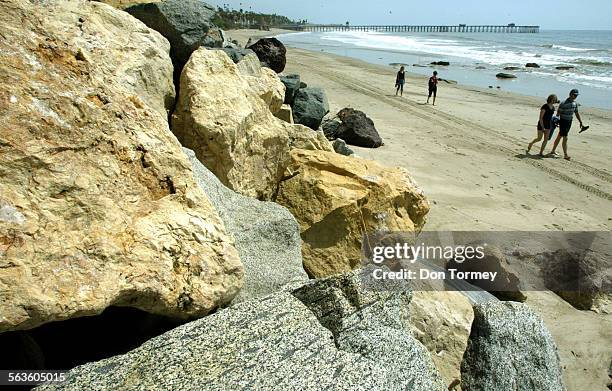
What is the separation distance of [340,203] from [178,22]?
2966 mm

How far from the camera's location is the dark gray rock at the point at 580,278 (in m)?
4.74

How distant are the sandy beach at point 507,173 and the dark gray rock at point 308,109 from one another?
116cm

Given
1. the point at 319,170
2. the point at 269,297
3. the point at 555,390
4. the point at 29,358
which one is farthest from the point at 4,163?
the point at 555,390

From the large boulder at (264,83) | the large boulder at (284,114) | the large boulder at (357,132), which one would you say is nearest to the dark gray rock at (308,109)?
the large boulder at (357,132)

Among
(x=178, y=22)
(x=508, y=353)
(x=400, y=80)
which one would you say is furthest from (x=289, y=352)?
(x=400, y=80)

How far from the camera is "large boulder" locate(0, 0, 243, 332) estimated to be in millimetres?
1824

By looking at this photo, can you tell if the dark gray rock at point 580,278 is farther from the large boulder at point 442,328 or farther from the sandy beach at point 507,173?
the large boulder at point 442,328

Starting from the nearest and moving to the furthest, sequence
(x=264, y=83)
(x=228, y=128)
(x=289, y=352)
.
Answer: (x=289, y=352)
(x=228, y=128)
(x=264, y=83)

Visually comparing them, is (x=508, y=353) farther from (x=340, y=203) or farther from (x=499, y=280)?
(x=340, y=203)

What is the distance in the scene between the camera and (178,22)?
16.6 feet

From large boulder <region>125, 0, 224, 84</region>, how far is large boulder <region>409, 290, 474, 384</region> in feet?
11.9

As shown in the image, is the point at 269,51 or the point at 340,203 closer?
the point at 340,203

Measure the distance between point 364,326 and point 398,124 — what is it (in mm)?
11537

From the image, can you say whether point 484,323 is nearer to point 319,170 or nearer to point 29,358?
point 319,170
